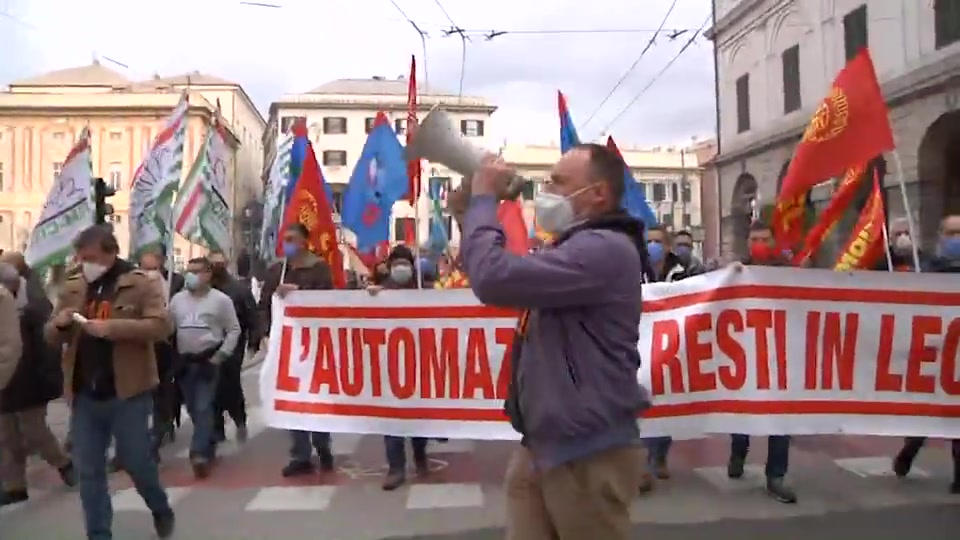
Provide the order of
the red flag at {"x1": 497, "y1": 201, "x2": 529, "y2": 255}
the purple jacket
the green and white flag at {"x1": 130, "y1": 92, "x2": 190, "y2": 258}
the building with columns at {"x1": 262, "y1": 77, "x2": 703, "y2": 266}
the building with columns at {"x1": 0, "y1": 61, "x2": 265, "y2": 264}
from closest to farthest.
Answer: the purple jacket → the green and white flag at {"x1": 130, "y1": 92, "x2": 190, "y2": 258} → the red flag at {"x1": 497, "y1": 201, "x2": 529, "y2": 255} → the building with columns at {"x1": 0, "y1": 61, "x2": 265, "y2": 264} → the building with columns at {"x1": 262, "y1": 77, "x2": 703, "y2": 266}

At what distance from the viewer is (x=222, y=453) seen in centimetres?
924

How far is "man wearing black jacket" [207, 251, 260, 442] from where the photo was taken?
30.5ft

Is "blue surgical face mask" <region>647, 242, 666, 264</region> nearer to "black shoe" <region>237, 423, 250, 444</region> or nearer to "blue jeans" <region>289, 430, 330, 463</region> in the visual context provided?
"blue jeans" <region>289, 430, 330, 463</region>

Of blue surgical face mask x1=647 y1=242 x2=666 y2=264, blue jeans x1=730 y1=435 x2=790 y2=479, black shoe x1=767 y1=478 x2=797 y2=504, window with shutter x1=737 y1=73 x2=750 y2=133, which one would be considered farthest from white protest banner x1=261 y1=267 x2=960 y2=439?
window with shutter x1=737 y1=73 x2=750 y2=133

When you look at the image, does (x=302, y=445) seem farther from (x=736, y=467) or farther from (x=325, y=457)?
(x=736, y=467)

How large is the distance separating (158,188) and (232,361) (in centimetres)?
188

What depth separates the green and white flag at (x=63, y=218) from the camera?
29.3ft

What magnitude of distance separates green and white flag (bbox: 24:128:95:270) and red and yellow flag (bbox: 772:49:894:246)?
585 cm

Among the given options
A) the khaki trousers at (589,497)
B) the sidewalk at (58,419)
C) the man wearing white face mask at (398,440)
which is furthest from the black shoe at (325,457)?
the khaki trousers at (589,497)

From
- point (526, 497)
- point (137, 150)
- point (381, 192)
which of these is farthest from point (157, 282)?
point (137, 150)

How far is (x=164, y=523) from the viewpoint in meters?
5.90

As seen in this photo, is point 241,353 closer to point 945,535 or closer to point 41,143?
point 945,535

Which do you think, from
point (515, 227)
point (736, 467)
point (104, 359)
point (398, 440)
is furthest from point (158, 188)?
point (736, 467)

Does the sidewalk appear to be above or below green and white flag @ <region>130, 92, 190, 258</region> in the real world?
below
